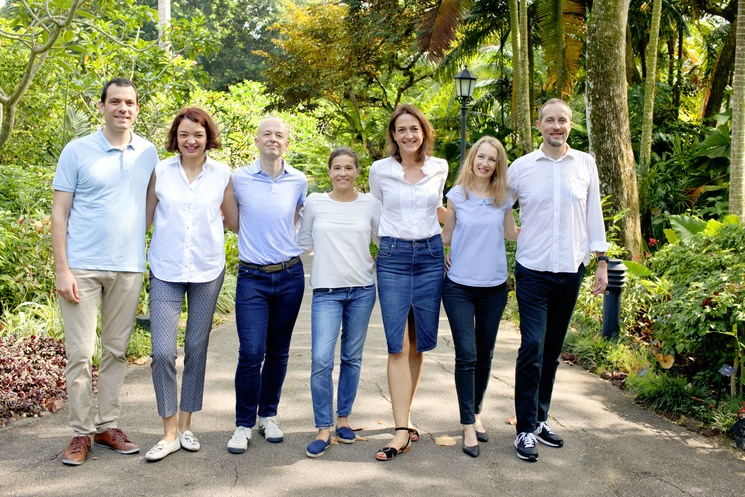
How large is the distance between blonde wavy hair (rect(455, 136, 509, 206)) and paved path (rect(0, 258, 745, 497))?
63.0 inches

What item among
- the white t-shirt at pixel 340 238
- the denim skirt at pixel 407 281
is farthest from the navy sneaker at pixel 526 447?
the white t-shirt at pixel 340 238

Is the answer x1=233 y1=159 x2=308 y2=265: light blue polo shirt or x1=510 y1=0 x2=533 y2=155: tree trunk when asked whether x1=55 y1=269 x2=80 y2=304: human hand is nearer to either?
x1=233 y1=159 x2=308 y2=265: light blue polo shirt

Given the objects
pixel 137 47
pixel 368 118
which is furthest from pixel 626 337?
pixel 368 118

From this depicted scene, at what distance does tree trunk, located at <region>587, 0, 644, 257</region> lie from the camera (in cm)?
736

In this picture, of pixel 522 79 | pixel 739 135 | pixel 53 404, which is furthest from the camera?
pixel 522 79

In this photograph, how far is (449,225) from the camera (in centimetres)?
387

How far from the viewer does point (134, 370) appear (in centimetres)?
536

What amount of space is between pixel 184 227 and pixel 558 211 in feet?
7.39

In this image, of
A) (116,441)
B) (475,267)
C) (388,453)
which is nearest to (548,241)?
(475,267)

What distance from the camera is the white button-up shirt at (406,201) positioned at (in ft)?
12.0

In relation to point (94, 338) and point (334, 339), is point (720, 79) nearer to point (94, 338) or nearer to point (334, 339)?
point (334, 339)

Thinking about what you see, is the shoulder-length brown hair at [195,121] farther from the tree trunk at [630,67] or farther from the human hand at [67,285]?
the tree trunk at [630,67]

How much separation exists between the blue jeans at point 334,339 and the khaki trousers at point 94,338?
3.75ft

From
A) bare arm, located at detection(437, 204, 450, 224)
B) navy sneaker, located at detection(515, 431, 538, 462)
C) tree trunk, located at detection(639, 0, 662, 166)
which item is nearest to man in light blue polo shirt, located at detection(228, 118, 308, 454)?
bare arm, located at detection(437, 204, 450, 224)
